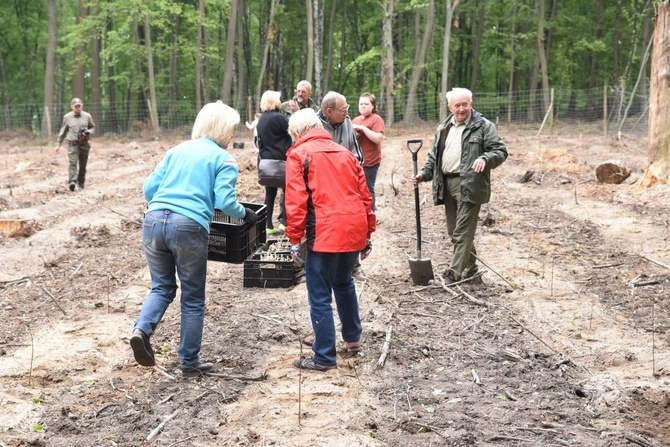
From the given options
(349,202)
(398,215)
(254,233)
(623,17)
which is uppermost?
(623,17)

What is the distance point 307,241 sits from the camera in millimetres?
5207

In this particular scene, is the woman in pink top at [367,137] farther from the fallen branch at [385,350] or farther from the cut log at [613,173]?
the cut log at [613,173]

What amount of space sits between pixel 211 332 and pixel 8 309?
239 cm

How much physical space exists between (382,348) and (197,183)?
6.32 feet

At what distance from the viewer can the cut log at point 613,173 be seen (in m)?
15.3

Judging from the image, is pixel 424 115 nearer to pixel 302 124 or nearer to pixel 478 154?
pixel 478 154

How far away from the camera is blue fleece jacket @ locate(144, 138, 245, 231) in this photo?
4.97 metres

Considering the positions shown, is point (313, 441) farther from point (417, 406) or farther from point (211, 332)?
point (211, 332)

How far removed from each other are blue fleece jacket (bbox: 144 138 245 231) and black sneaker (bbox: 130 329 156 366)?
80 centimetres

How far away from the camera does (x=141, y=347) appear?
4.88m

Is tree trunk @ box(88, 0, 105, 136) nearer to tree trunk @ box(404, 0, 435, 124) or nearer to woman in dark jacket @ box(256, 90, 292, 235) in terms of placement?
tree trunk @ box(404, 0, 435, 124)

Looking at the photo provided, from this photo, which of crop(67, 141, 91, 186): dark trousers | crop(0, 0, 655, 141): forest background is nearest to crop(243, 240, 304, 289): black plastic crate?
crop(67, 141, 91, 186): dark trousers

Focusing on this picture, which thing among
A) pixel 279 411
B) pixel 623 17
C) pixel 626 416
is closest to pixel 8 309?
pixel 279 411

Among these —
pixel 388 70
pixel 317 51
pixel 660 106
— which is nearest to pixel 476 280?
pixel 660 106
